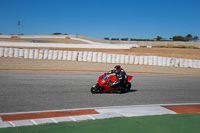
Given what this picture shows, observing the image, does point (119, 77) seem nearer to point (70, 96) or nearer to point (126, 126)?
point (70, 96)

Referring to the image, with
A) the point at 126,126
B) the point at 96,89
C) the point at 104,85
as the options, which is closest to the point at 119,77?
the point at 104,85

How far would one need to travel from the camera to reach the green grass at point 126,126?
493 centimetres

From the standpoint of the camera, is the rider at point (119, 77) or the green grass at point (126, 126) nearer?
the green grass at point (126, 126)

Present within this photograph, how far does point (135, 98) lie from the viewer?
889 cm

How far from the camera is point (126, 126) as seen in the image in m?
5.40

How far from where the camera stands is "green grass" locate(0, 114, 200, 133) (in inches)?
194

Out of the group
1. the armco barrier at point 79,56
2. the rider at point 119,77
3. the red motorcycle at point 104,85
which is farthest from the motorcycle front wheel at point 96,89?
the armco barrier at point 79,56

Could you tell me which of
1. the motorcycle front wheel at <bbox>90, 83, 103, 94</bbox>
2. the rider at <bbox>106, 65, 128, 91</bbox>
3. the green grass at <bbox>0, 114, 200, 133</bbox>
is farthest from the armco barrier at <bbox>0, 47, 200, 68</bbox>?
→ the green grass at <bbox>0, 114, 200, 133</bbox>

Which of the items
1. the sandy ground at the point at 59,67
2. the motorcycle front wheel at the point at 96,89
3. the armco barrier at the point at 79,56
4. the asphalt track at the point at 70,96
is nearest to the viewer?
the asphalt track at the point at 70,96

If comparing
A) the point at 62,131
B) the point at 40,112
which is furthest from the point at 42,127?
the point at 40,112

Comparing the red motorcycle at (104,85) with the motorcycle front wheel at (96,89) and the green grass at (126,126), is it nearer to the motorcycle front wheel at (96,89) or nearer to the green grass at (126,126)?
the motorcycle front wheel at (96,89)

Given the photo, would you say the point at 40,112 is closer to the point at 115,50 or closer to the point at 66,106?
the point at 66,106

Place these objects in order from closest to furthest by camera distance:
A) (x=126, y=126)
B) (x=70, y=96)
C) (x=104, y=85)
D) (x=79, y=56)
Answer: (x=126, y=126)
(x=70, y=96)
(x=104, y=85)
(x=79, y=56)

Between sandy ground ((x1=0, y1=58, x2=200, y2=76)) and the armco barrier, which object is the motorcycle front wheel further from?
the armco barrier
